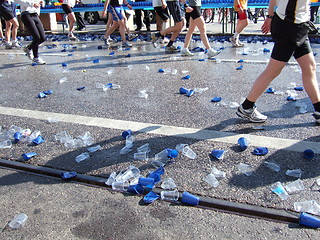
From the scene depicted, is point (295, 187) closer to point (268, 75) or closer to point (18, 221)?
point (268, 75)

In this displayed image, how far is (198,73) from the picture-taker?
20.5ft

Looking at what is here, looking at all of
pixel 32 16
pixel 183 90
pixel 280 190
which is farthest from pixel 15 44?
pixel 280 190

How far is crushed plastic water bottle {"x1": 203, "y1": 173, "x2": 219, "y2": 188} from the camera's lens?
2599 mm

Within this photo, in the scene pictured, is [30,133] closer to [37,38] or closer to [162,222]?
[162,222]

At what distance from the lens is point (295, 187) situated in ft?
8.21

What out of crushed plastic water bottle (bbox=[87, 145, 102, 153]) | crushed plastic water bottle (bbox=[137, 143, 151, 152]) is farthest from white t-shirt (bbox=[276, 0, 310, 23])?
crushed plastic water bottle (bbox=[87, 145, 102, 153])

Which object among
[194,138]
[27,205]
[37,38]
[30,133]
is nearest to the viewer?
[27,205]

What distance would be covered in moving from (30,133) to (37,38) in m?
4.25

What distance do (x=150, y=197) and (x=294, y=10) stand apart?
7.09 ft

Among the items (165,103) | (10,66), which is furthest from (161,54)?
(165,103)

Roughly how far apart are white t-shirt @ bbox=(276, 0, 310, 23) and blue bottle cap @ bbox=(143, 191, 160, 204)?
2060mm

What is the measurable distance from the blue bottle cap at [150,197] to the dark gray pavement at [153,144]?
0.18 ft

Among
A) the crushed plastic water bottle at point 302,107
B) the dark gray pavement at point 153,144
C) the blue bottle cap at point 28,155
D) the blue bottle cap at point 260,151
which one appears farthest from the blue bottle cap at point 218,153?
the blue bottle cap at point 28,155

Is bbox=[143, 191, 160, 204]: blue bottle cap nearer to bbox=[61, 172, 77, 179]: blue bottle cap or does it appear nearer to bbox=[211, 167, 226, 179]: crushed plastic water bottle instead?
bbox=[211, 167, 226, 179]: crushed plastic water bottle
